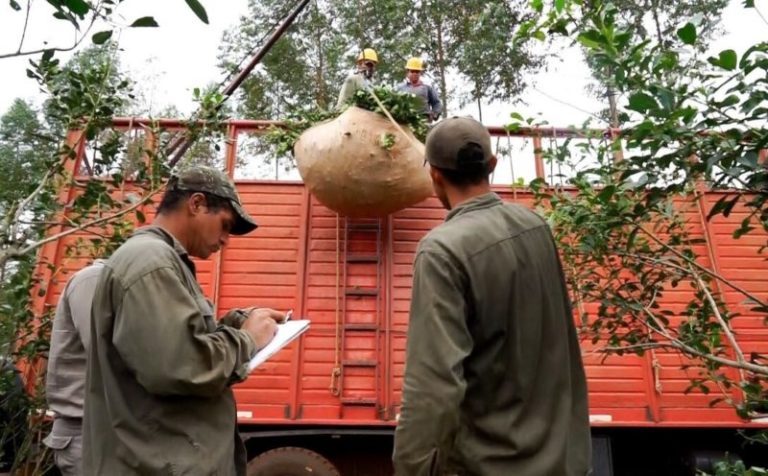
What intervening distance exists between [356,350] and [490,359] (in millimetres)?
3313

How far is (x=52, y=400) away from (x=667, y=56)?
2.50m

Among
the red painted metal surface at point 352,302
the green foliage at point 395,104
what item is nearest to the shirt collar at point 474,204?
the green foliage at point 395,104

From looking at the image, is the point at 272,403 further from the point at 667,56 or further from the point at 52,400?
the point at 667,56

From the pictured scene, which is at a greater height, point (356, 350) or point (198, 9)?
point (198, 9)

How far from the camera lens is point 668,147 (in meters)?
2.29

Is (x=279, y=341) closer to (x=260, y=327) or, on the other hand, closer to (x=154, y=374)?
(x=260, y=327)

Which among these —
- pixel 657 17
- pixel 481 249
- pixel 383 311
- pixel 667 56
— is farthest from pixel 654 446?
pixel 657 17

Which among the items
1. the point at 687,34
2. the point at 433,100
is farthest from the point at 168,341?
the point at 433,100

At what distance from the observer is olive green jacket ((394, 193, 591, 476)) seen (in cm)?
144

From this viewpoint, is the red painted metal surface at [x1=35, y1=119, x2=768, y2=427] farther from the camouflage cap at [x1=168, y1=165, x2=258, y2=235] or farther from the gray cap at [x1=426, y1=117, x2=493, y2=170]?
the gray cap at [x1=426, y1=117, x2=493, y2=170]

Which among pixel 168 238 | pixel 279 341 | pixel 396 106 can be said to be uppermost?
pixel 396 106

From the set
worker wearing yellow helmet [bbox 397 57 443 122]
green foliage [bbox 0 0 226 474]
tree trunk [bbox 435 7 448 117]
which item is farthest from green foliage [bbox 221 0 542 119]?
green foliage [bbox 0 0 226 474]

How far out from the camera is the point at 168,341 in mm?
1544

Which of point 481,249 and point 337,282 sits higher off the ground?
point 337,282
